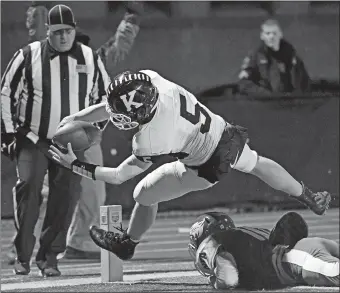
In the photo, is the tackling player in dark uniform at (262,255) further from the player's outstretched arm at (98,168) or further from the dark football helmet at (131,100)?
the dark football helmet at (131,100)

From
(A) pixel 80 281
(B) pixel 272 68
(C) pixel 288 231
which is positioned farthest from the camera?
(B) pixel 272 68

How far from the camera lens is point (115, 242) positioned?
167 inches

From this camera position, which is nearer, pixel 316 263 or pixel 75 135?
pixel 316 263

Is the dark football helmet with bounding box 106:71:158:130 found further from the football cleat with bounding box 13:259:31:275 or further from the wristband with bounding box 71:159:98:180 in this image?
the football cleat with bounding box 13:259:31:275

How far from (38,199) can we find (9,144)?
0.24 m

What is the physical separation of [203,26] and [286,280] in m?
3.03

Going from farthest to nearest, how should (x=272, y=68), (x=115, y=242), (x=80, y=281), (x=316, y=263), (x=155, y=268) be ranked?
1. (x=272, y=68)
2. (x=155, y=268)
3. (x=80, y=281)
4. (x=115, y=242)
5. (x=316, y=263)

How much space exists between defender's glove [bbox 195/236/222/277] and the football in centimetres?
49

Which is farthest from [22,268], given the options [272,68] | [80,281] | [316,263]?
[272,68]

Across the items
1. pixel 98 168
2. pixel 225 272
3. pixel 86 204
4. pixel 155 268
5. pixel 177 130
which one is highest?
pixel 177 130

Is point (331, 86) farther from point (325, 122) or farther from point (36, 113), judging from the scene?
point (36, 113)

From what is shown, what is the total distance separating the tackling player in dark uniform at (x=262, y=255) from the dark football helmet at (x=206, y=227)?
0.05 ft

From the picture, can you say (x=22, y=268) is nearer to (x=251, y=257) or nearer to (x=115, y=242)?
(x=115, y=242)

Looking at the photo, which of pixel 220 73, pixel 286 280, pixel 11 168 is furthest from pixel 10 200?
pixel 286 280
